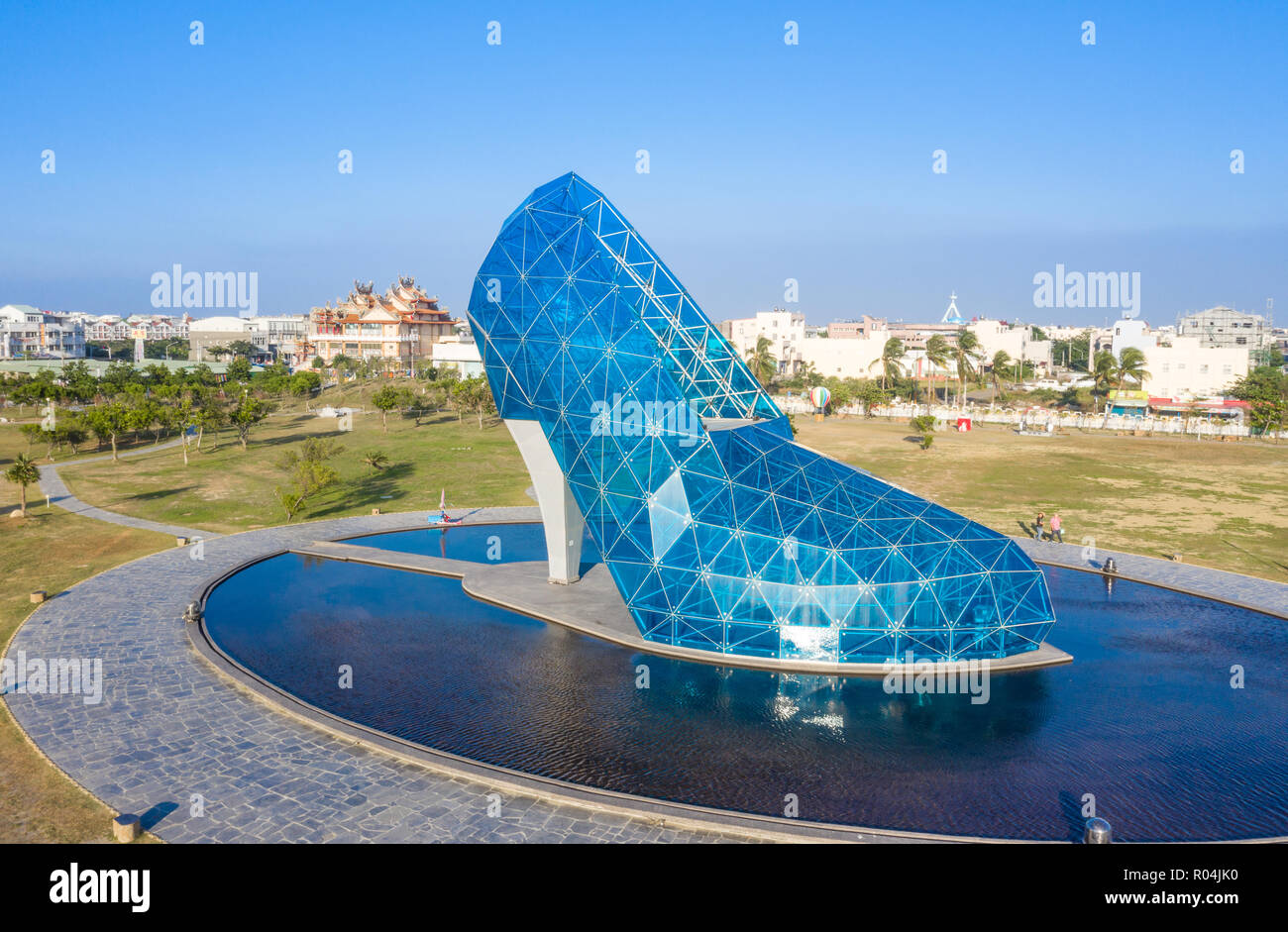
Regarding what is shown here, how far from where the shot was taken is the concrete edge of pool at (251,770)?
14.8m

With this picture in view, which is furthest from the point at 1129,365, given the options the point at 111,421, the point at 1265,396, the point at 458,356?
the point at 111,421

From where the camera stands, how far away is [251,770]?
1678 centimetres

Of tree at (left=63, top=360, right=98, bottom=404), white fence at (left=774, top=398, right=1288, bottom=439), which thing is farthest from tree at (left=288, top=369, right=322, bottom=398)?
white fence at (left=774, top=398, right=1288, bottom=439)

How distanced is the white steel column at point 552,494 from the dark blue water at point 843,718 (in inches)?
140

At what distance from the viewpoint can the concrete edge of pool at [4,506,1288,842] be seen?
14.8 m

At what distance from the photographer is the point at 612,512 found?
84.6ft

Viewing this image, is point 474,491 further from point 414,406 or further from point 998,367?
point 998,367

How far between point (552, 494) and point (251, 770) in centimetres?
1496

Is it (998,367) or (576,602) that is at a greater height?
(998,367)

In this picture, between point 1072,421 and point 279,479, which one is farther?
point 1072,421

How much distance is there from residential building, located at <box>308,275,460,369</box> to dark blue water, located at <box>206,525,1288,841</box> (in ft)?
426

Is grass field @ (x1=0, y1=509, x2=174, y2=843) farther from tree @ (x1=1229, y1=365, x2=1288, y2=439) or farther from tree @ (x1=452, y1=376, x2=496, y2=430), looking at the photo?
tree @ (x1=1229, y1=365, x2=1288, y2=439)
